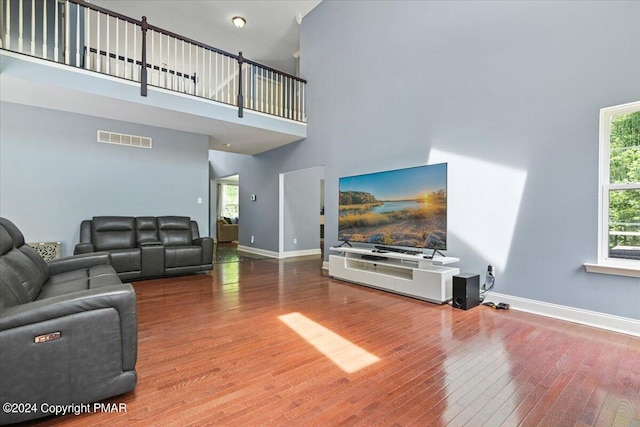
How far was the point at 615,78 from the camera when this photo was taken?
2650mm

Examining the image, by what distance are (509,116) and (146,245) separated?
5.26 m

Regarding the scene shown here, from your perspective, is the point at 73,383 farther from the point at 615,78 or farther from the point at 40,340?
the point at 615,78

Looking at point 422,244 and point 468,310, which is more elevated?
point 422,244

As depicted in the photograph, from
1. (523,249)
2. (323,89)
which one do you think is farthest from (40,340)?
(323,89)

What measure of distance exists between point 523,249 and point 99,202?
6268 mm

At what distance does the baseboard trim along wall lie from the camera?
2.58 m

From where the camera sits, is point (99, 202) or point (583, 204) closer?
point (583, 204)

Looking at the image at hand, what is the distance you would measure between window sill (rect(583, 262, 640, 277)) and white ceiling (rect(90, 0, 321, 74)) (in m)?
6.23

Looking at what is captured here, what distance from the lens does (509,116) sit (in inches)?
129

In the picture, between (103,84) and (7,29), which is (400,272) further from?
(7,29)

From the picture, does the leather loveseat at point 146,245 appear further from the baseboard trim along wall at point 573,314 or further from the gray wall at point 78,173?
the baseboard trim along wall at point 573,314

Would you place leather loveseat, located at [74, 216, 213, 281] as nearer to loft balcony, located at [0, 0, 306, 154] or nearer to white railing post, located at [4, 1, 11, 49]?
loft balcony, located at [0, 0, 306, 154]

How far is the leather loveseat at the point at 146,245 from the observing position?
4.43 meters

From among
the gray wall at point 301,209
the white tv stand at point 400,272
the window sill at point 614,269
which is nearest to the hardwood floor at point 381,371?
the white tv stand at point 400,272
